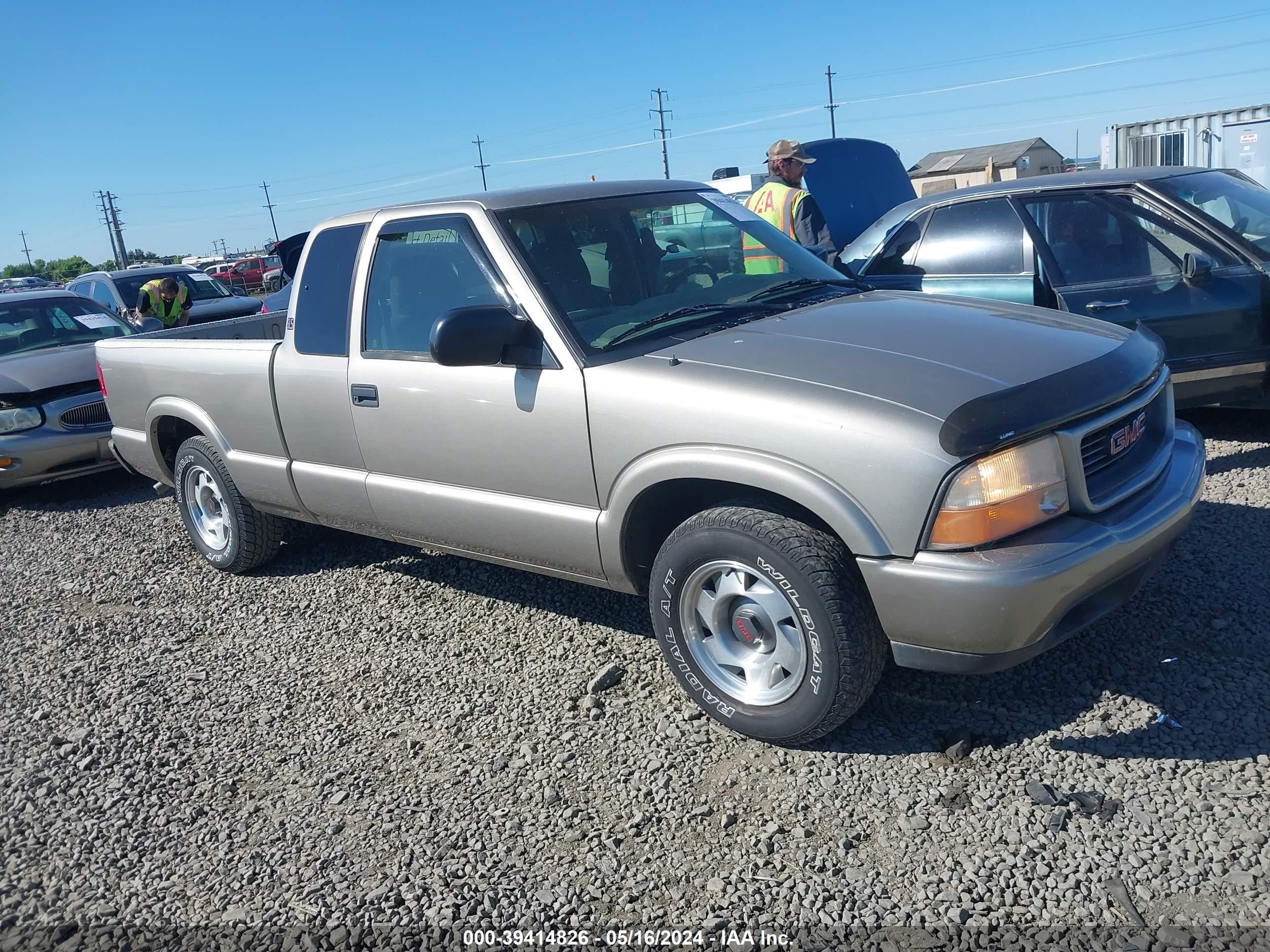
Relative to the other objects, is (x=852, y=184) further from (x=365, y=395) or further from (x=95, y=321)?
(x=95, y=321)

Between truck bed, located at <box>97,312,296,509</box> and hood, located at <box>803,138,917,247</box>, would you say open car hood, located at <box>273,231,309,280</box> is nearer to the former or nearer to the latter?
truck bed, located at <box>97,312,296,509</box>

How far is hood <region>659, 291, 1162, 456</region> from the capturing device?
283 cm

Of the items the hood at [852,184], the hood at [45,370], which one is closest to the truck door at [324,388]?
the hood at [45,370]

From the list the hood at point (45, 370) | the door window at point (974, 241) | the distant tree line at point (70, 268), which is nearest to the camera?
the door window at point (974, 241)

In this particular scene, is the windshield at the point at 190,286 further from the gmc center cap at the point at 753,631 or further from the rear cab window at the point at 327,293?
the gmc center cap at the point at 753,631

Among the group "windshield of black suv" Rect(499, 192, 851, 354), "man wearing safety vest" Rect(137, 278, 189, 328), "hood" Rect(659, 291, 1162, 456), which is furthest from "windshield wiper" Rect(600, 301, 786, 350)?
"man wearing safety vest" Rect(137, 278, 189, 328)

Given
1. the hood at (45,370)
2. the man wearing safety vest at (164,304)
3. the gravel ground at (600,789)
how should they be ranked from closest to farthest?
the gravel ground at (600,789)
the hood at (45,370)
the man wearing safety vest at (164,304)

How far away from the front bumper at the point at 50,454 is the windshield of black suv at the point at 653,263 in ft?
17.4

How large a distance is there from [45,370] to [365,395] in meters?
5.05

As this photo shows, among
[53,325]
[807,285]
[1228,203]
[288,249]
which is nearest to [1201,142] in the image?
[1228,203]

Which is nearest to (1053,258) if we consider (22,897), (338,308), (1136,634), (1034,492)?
(1136,634)

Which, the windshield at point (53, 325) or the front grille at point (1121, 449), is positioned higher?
the windshield at point (53, 325)

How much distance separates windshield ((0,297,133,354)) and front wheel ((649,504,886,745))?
724 cm

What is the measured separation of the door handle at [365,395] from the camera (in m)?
4.21
